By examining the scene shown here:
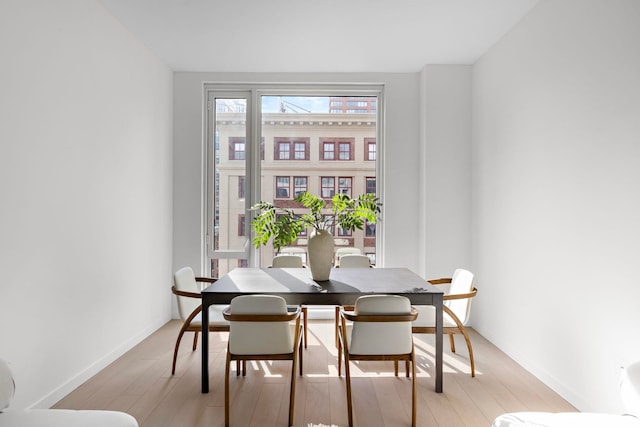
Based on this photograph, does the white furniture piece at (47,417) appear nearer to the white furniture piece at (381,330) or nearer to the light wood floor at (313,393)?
the light wood floor at (313,393)

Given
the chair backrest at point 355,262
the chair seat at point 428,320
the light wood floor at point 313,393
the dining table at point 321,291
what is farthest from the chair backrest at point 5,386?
the chair backrest at point 355,262

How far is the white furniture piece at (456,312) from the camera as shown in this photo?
10.8 ft

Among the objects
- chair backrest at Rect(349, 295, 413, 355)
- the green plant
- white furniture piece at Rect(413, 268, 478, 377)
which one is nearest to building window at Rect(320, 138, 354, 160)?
the green plant

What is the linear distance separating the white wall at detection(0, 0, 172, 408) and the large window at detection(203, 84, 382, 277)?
2.91ft

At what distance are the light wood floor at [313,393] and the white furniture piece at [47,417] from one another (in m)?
0.90

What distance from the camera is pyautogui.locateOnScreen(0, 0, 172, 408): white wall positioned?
2.63 metres

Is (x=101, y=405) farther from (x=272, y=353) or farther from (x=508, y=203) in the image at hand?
(x=508, y=203)

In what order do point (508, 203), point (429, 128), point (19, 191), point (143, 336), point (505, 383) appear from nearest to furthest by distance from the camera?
point (19, 191), point (505, 383), point (508, 203), point (143, 336), point (429, 128)

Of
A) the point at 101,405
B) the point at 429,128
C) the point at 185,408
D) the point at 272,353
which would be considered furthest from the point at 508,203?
the point at 101,405

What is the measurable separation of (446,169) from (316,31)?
84.2 inches

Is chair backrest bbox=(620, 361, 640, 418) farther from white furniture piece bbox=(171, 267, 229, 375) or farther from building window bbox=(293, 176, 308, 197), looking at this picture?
building window bbox=(293, 176, 308, 197)

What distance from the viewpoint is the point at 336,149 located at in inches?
214

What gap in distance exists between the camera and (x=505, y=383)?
335 cm

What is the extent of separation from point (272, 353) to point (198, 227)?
2.90 m
